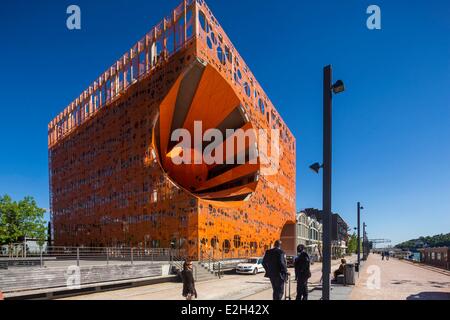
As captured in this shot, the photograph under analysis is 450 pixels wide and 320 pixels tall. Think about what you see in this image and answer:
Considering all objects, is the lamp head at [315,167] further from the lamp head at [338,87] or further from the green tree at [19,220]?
the green tree at [19,220]

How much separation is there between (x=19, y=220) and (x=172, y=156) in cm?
2364

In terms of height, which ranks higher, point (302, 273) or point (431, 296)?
point (302, 273)

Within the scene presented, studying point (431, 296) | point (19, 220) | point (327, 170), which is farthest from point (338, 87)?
point (19, 220)

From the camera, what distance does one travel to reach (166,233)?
3222cm

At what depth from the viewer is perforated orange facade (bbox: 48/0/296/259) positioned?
107ft

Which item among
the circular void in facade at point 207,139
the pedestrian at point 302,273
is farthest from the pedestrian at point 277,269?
the circular void in facade at point 207,139

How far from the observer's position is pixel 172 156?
40562 millimetres

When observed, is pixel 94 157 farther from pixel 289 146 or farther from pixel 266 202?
pixel 289 146

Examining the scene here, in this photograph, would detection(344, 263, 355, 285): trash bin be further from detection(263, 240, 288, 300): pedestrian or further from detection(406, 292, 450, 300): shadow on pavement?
detection(263, 240, 288, 300): pedestrian

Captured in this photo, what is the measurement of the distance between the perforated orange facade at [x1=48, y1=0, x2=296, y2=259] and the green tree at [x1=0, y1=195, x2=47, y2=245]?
5285 mm

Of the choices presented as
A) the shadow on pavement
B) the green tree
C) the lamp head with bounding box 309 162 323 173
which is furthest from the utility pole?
the green tree

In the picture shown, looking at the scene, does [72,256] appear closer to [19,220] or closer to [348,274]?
[348,274]
